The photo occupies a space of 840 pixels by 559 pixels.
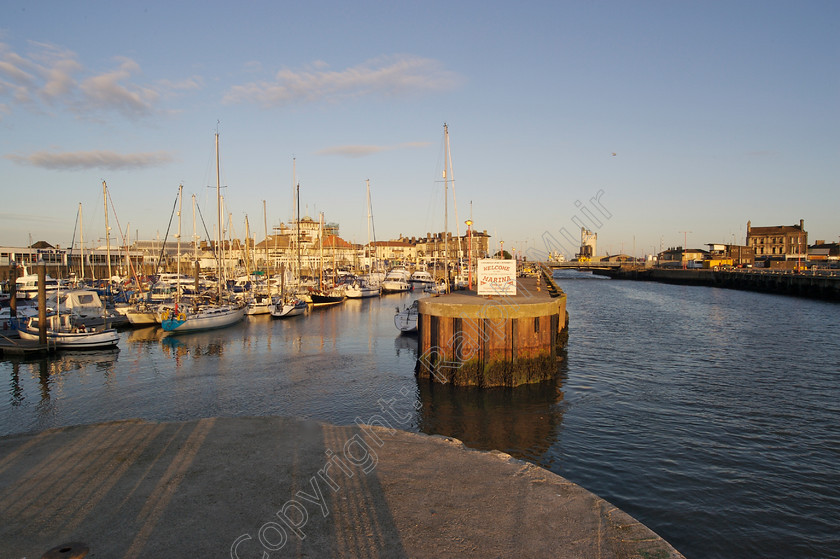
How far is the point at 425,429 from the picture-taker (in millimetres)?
17281

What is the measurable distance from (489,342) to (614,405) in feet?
18.6

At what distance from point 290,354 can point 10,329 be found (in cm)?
2116

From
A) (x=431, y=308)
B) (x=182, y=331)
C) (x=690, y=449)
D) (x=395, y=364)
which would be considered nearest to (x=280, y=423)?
(x=431, y=308)

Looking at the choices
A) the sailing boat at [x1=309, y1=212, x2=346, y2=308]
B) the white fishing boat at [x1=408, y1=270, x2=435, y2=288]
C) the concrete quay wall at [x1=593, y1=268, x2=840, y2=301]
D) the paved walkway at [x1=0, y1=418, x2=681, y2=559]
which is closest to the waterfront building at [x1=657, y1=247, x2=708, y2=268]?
the concrete quay wall at [x1=593, y1=268, x2=840, y2=301]

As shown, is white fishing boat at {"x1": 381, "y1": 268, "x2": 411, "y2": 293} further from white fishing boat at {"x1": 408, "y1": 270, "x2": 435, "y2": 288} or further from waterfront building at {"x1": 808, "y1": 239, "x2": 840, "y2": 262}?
waterfront building at {"x1": 808, "y1": 239, "x2": 840, "y2": 262}

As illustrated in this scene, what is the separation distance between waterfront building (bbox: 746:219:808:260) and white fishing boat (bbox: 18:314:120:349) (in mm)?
170244

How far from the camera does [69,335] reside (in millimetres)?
32281

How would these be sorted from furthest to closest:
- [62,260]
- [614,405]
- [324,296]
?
1. [62,260]
2. [324,296]
3. [614,405]

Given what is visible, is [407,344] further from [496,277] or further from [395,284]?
[395,284]

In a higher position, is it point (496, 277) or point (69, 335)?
point (496, 277)

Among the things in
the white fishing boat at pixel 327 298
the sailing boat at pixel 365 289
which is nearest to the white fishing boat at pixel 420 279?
the sailing boat at pixel 365 289

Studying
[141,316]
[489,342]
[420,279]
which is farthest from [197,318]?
[420,279]

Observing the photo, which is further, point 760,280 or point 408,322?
point 760,280

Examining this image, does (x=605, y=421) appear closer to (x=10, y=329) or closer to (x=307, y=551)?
(x=307, y=551)
